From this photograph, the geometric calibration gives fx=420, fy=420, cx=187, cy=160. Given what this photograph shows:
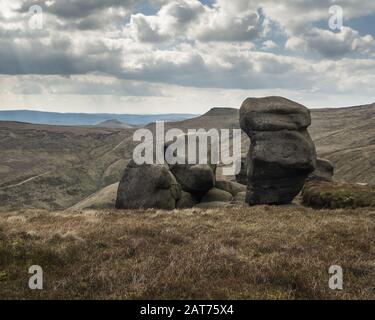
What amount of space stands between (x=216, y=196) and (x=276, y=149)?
34.9 feet

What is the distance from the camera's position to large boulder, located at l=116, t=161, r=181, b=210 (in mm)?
35344

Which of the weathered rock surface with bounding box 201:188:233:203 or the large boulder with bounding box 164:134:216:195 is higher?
the large boulder with bounding box 164:134:216:195

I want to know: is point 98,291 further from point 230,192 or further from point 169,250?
point 230,192

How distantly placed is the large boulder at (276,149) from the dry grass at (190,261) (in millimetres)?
14734

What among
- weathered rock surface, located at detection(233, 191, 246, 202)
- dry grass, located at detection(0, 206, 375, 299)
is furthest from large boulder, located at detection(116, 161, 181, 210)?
dry grass, located at detection(0, 206, 375, 299)

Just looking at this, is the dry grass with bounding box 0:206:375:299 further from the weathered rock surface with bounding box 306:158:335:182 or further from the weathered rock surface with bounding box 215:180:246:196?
the weathered rock surface with bounding box 306:158:335:182

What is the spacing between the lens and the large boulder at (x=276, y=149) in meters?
34.2

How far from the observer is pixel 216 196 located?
42.8 meters

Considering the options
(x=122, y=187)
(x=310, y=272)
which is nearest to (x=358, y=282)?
(x=310, y=272)

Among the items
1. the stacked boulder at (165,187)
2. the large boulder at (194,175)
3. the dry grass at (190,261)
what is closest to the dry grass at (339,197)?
the stacked boulder at (165,187)

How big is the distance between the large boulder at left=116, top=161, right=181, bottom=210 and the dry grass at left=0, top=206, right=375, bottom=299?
15.4 m

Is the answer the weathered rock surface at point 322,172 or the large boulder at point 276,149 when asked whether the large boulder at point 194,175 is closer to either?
the large boulder at point 276,149

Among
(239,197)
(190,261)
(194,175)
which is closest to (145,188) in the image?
(194,175)
